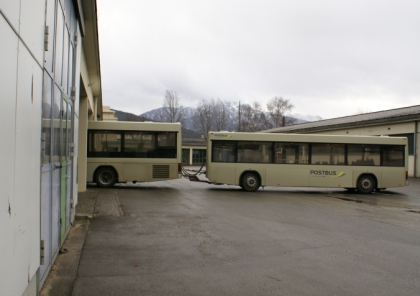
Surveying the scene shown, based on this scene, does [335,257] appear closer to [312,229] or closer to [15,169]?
[312,229]

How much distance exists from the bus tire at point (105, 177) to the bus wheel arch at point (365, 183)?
38.1 feet

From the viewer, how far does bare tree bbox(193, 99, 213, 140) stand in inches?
3285

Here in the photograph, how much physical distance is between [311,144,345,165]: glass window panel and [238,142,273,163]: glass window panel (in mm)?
2186

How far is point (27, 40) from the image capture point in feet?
12.0

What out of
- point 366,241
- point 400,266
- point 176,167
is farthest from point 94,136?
point 400,266

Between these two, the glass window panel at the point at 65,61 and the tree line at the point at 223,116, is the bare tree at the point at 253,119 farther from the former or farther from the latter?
the glass window panel at the point at 65,61

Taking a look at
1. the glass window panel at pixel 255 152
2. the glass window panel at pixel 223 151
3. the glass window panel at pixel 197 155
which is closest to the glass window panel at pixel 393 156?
the glass window panel at pixel 255 152

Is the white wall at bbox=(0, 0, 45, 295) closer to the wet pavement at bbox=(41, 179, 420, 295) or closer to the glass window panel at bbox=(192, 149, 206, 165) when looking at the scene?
the wet pavement at bbox=(41, 179, 420, 295)

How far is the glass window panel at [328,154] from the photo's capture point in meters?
18.6

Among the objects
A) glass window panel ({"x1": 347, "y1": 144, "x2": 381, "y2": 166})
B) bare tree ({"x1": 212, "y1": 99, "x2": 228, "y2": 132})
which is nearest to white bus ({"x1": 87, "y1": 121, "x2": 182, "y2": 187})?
glass window panel ({"x1": 347, "y1": 144, "x2": 381, "y2": 166})

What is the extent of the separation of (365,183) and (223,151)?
712cm

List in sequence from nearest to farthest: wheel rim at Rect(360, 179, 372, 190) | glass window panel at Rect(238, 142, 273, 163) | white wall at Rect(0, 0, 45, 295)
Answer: white wall at Rect(0, 0, 45, 295)
glass window panel at Rect(238, 142, 273, 163)
wheel rim at Rect(360, 179, 372, 190)

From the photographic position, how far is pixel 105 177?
1811cm

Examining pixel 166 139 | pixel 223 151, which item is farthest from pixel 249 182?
pixel 166 139
